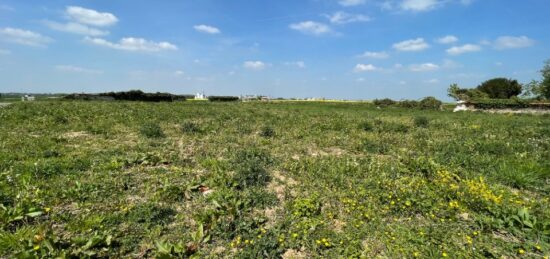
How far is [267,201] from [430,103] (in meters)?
56.7

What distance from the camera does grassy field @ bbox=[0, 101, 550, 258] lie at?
4.51 m

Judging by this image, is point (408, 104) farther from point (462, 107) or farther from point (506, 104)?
point (506, 104)

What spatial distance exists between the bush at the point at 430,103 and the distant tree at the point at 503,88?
37.3m

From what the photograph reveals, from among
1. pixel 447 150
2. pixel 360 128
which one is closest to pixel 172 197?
pixel 447 150

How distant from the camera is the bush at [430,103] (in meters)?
53.3

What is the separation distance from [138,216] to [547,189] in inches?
348

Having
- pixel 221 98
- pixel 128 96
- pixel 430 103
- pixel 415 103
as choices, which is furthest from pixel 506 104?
pixel 128 96

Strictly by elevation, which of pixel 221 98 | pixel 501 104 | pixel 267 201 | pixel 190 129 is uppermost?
pixel 221 98

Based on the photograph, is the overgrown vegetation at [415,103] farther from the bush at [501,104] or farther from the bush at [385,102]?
the bush at [501,104]

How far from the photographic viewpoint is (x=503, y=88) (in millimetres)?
79000

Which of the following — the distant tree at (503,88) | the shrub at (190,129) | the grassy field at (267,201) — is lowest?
the grassy field at (267,201)

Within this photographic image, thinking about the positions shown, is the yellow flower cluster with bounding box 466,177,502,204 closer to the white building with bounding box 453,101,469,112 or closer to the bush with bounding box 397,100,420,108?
the white building with bounding box 453,101,469,112

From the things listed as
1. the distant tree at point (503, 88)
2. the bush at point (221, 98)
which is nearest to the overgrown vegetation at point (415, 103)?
the bush at point (221, 98)

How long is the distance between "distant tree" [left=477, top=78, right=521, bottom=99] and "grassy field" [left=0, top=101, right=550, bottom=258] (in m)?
86.4
